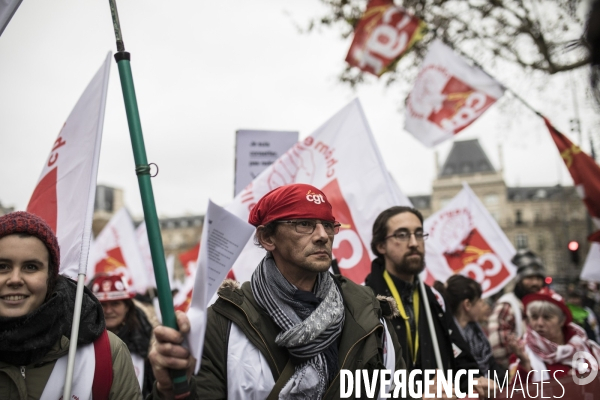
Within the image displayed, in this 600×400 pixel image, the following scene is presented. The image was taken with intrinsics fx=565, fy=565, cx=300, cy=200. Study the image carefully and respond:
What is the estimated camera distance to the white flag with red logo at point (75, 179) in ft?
8.05

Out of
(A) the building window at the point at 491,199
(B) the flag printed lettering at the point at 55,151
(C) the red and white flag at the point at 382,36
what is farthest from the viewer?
(A) the building window at the point at 491,199

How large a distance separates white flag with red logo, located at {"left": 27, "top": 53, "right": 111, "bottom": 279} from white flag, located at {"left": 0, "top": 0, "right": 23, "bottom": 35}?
487mm

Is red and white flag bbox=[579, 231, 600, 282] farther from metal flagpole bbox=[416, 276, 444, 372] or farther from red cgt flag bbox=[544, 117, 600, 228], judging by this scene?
metal flagpole bbox=[416, 276, 444, 372]

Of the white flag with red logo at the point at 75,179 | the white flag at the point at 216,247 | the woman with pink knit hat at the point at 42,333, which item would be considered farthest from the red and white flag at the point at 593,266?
the woman with pink knit hat at the point at 42,333

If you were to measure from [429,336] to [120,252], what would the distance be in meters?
6.29

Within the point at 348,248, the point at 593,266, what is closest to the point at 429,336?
the point at 348,248

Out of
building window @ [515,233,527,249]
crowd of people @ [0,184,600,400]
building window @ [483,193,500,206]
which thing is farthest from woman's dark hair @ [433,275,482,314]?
building window @ [483,193,500,206]

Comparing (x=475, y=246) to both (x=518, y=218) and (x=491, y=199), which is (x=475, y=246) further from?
(x=518, y=218)

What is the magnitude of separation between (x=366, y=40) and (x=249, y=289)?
4652mm

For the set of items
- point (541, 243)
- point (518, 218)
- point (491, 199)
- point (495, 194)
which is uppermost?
point (495, 194)

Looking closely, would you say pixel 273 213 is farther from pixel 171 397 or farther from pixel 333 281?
pixel 171 397

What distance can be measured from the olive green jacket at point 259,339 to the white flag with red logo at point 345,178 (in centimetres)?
177

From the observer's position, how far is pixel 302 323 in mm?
2273

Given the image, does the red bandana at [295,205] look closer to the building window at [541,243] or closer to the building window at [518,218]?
the building window at [541,243]
